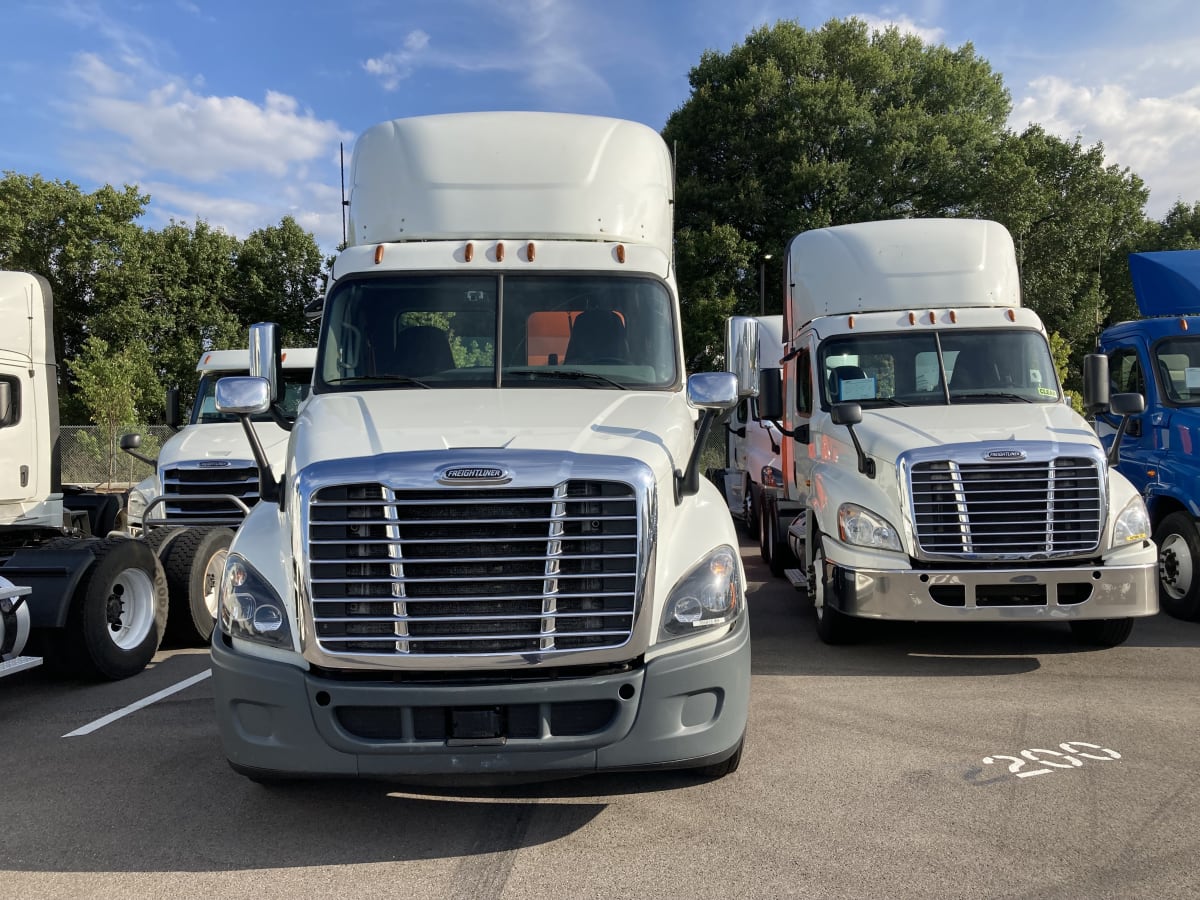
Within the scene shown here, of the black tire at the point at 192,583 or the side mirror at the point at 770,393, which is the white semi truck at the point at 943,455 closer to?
the side mirror at the point at 770,393

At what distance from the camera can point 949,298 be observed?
860 cm

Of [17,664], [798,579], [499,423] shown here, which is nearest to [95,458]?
[17,664]

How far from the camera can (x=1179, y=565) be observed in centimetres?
835

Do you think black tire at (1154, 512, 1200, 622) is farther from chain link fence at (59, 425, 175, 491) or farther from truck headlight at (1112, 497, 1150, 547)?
chain link fence at (59, 425, 175, 491)

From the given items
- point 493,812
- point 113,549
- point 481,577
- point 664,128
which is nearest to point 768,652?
point 493,812

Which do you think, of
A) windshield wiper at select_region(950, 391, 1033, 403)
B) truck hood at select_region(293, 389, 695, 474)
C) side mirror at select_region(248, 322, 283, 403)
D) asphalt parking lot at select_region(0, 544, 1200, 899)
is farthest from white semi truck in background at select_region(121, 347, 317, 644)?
windshield wiper at select_region(950, 391, 1033, 403)

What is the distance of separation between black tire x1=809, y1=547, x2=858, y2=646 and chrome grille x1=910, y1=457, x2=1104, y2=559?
1.03 meters

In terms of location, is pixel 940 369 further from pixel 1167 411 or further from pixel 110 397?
pixel 110 397

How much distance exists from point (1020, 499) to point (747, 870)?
392 cm

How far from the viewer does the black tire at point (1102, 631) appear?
7.20 m

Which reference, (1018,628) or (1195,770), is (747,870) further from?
(1018,628)

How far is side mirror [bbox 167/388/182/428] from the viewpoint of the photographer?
10.9m

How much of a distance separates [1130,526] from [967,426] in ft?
4.22

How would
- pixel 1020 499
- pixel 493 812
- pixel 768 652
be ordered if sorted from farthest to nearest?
1. pixel 768 652
2. pixel 1020 499
3. pixel 493 812
